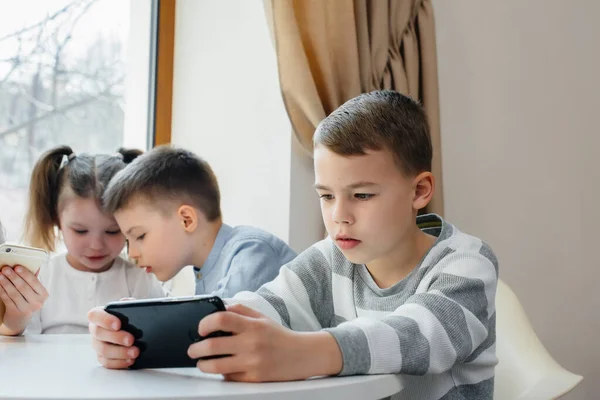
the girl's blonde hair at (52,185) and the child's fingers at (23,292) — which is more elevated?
the girl's blonde hair at (52,185)

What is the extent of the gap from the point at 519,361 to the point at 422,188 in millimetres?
513

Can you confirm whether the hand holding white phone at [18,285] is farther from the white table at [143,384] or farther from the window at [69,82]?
the window at [69,82]

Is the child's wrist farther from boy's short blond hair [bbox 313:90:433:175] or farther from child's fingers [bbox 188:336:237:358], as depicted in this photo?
boy's short blond hair [bbox 313:90:433:175]

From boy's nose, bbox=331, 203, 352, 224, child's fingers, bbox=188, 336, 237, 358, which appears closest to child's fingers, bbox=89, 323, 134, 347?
child's fingers, bbox=188, 336, 237, 358

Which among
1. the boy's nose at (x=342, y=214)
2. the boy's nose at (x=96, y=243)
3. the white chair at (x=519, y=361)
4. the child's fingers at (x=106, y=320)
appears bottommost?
the white chair at (x=519, y=361)

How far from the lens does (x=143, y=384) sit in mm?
840

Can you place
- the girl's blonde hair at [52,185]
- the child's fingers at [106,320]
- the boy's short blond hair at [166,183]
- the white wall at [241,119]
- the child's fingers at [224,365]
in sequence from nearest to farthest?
1. the child's fingers at [224,365]
2. the child's fingers at [106,320]
3. the boy's short blond hair at [166,183]
4. the girl's blonde hair at [52,185]
5. the white wall at [241,119]

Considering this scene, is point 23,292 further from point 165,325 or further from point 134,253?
point 165,325

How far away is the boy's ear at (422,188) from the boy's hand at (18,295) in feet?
2.33

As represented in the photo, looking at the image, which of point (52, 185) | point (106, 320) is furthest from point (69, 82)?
point (106, 320)

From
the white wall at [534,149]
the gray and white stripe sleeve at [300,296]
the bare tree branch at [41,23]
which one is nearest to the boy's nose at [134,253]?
the gray and white stripe sleeve at [300,296]

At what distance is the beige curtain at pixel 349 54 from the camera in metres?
2.04

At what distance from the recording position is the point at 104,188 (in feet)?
6.14

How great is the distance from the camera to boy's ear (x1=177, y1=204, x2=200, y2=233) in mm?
1806
